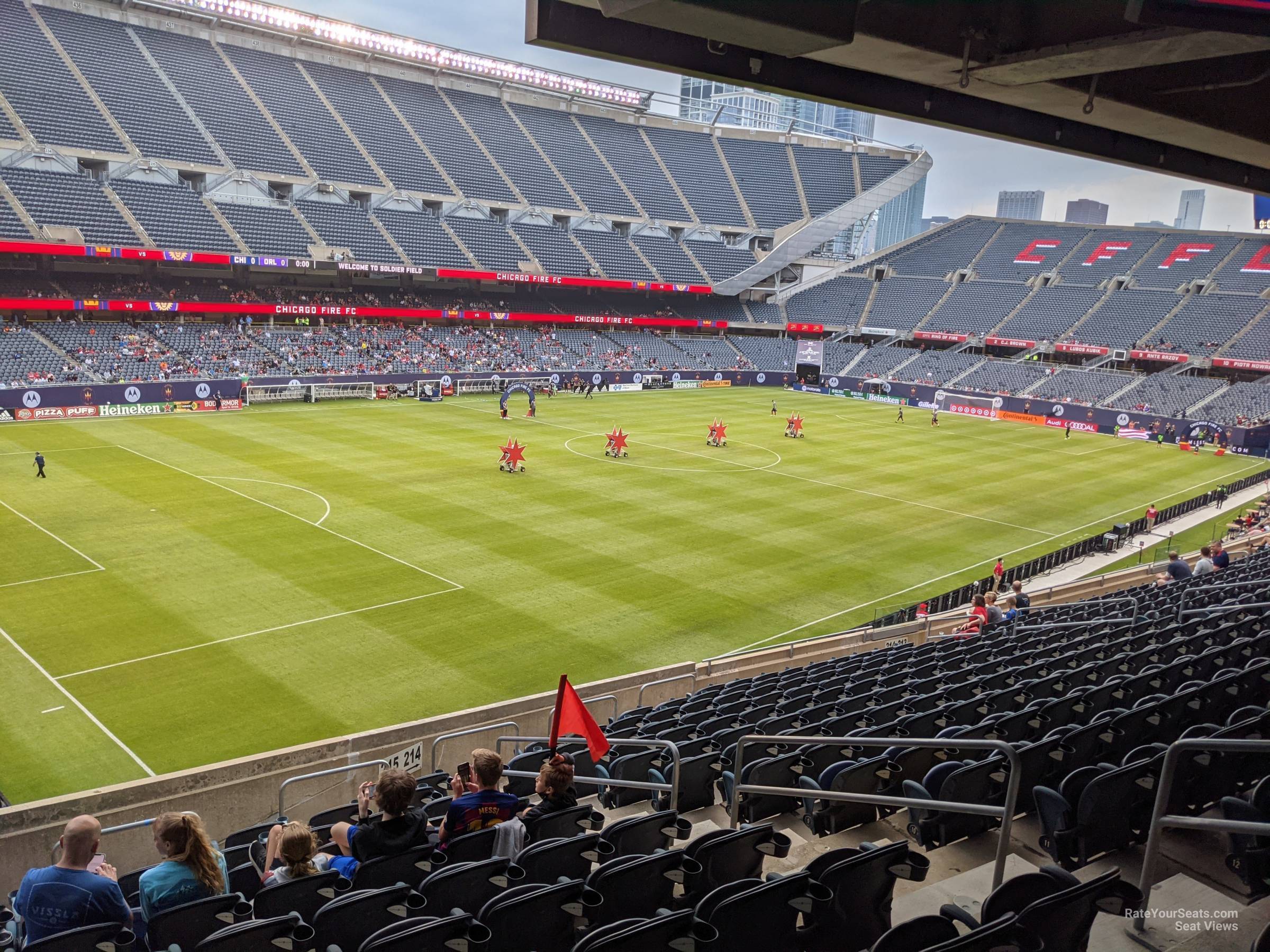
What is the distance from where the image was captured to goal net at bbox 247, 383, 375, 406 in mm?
56875

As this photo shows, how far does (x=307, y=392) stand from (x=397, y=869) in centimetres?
Answer: 5616

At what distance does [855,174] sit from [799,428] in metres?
62.3

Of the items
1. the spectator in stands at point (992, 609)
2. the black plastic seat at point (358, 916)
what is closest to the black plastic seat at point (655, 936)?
the black plastic seat at point (358, 916)

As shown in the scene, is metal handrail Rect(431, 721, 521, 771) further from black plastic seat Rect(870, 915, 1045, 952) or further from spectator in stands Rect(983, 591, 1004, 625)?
spectator in stands Rect(983, 591, 1004, 625)

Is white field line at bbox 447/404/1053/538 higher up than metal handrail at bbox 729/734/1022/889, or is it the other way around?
metal handrail at bbox 729/734/1022/889

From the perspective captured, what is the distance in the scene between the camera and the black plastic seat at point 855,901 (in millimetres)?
5480

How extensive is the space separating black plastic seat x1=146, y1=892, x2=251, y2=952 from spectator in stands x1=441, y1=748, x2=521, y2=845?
1.78m

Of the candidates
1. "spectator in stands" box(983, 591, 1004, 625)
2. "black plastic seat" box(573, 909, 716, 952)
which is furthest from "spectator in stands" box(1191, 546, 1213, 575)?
"black plastic seat" box(573, 909, 716, 952)

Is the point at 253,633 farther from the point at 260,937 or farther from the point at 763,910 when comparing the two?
the point at 763,910

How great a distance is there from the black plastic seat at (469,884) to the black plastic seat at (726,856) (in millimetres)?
1255

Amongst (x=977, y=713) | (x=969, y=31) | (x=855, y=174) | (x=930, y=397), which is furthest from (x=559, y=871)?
(x=855, y=174)

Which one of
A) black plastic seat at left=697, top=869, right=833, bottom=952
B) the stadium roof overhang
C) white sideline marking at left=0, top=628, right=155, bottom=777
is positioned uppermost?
the stadium roof overhang

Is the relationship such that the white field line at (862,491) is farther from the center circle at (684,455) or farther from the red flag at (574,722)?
the red flag at (574,722)

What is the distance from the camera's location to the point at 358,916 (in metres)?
5.91
